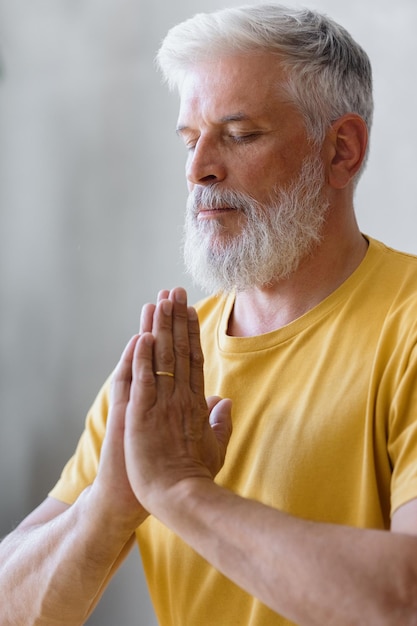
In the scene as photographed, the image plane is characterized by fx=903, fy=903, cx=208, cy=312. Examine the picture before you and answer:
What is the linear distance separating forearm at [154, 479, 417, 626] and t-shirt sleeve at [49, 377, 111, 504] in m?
0.56

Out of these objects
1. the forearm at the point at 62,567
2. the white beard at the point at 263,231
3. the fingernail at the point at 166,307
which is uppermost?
the white beard at the point at 263,231

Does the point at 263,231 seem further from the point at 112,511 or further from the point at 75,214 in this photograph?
the point at 75,214

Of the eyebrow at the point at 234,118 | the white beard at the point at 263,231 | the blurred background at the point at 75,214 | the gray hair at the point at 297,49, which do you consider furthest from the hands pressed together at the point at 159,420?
the blurred background at the point at 75,214

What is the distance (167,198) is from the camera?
2385 mm

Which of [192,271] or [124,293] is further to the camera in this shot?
[124,293]

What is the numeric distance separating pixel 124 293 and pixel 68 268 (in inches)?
6.8

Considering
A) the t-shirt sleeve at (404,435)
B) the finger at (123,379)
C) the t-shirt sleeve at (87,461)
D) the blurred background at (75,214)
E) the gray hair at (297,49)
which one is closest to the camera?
the t-shirt sleeve at (404,435)

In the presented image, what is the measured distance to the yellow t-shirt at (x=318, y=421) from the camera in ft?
4.48

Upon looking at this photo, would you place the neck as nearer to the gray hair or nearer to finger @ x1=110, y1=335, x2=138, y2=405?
the gray hair

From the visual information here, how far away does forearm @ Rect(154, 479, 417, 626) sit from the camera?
1.08 m

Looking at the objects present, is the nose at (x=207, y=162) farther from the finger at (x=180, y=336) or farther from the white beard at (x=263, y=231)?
the finger at (x=180, y=336)

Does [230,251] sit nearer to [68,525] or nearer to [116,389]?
[116,389]

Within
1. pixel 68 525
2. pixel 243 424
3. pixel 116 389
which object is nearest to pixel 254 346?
pixel 243 424

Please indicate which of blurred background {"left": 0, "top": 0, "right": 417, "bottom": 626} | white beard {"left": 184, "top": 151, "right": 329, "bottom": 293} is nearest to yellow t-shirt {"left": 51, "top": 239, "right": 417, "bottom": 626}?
white beard {"left": 184, "top": 151, "right": 329, "bottom": 293}
